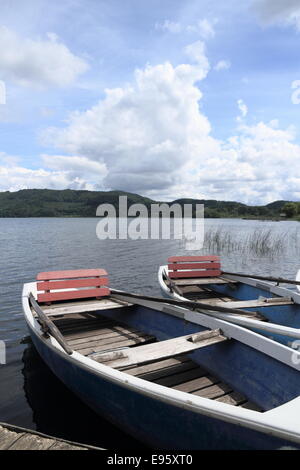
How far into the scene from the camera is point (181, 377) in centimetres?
495

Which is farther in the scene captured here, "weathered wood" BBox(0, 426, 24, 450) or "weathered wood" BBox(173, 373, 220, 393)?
"weathered wood" BBox(173, 373, 220, 393)

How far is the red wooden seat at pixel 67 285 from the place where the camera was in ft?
24.8

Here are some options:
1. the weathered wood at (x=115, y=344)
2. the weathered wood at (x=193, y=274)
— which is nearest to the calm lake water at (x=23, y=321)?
the weathered wood at (x=115, y=344)

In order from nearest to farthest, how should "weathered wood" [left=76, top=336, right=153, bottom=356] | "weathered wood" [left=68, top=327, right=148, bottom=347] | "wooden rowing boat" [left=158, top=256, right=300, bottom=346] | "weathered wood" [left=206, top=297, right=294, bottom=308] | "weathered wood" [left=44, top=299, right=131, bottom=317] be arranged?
"weathered wood" [left=76, top=336, right=153, bottom=356], "weathered wood" [left=68, top=327, right=148, bottom=347], "weathered wood" [left=44, top=299, right=131, bottom=317], "weathered wood" [left=206, top=297, right=294, bottom=308], "wooden rowing boat" [left=158, top=256, right=300, bottom=346]

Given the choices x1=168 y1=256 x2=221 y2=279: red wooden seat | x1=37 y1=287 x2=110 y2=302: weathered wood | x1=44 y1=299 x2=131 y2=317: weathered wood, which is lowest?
x1=44 y1=299 x2=131 y2=317: weathered wood

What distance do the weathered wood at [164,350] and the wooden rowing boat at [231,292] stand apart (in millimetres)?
1234

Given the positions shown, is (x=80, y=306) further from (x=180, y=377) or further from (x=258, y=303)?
(x=258, y=303)

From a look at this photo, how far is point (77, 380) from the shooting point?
4680 millimetres

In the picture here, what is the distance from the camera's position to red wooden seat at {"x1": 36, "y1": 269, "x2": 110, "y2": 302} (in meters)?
7.55

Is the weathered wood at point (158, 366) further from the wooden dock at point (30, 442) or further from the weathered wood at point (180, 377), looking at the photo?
the wooden dock at point (30, 442)

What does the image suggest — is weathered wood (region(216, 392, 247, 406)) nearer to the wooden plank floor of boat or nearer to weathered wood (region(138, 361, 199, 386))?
the wooden plank floor of boat

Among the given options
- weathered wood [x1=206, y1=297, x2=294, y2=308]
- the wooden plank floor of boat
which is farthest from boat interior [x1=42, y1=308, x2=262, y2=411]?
weathered wood [x1=206, y1=297, x2=294, y2=308]

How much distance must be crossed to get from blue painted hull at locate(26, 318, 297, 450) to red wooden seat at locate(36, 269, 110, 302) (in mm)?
2730

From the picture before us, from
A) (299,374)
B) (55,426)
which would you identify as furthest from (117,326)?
(299,374)
